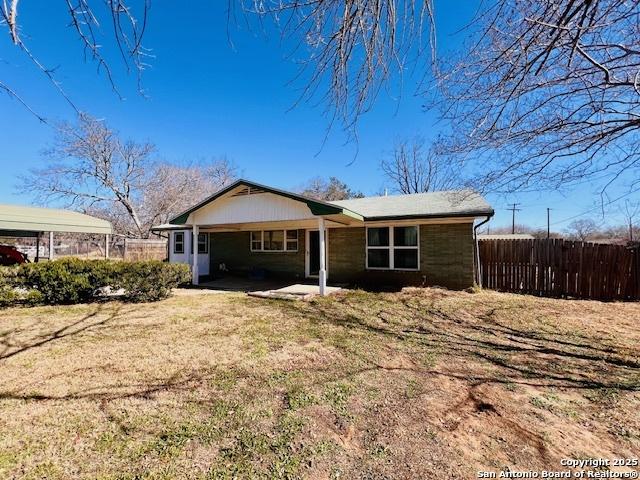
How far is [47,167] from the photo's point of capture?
2489cm

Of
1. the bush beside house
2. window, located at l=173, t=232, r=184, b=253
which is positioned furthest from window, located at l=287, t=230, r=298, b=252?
window, located at l=173, t=232, r=184, b=253

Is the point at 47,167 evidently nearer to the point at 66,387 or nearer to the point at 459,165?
the point at 66,387

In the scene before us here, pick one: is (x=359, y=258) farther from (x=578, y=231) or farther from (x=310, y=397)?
(x=578, y=231)

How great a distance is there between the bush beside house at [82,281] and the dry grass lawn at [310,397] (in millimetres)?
1617

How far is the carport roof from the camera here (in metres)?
12.0

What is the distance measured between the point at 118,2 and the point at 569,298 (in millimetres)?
12178

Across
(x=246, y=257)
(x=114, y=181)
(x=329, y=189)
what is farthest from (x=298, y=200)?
(x=329, y=189)

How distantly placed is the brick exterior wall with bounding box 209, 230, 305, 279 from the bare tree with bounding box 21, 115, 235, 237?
607 inches

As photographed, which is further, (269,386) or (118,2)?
(269,386)

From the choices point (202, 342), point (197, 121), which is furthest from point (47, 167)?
point (202, 342)

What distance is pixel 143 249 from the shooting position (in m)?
18.1

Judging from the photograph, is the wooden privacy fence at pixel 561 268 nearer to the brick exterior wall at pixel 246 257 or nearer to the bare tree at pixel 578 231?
the brick exterior wall at pixel 246 257

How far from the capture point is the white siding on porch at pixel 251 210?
975cm

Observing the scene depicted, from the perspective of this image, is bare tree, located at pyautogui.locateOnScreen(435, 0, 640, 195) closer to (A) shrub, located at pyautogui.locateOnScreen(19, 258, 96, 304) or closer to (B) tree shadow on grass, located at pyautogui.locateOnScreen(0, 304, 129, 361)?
(B) tree shadow on grass, located at pyautogui.locateOnScreen(0, 304, 129, 361)
